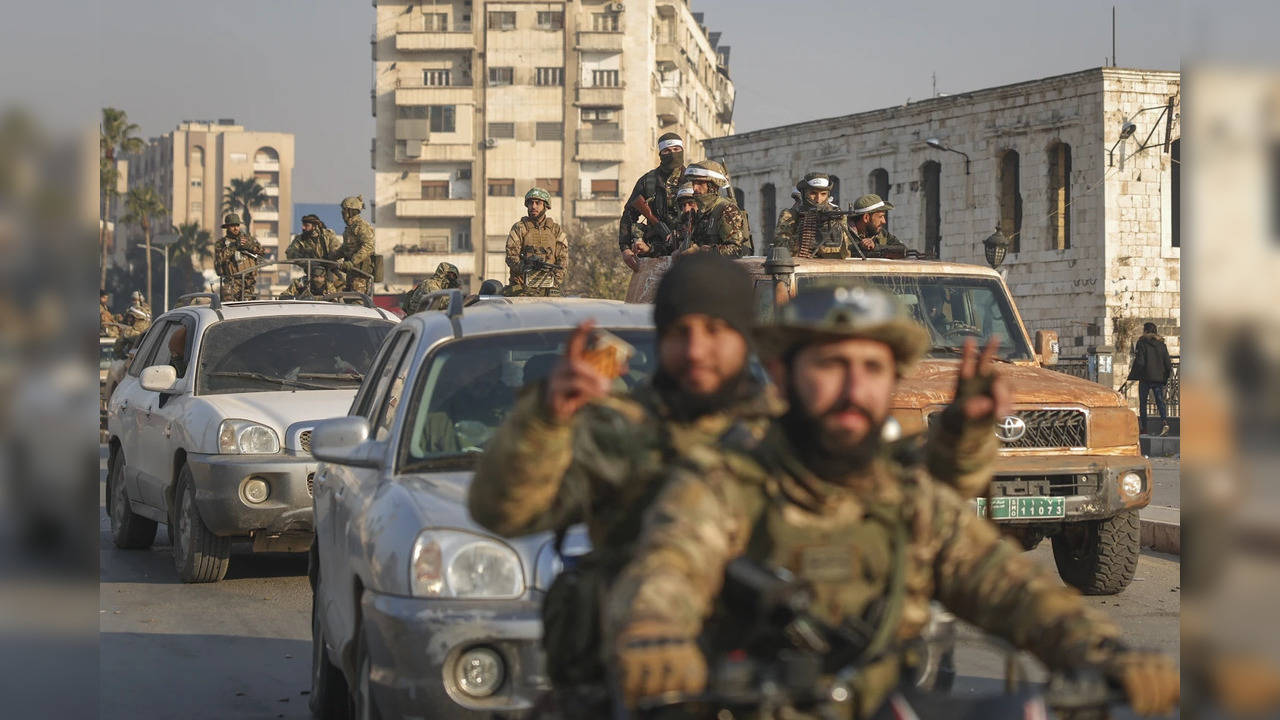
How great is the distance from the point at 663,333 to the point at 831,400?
734 millimetres

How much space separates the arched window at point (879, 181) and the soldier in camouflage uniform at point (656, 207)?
48.4 meters

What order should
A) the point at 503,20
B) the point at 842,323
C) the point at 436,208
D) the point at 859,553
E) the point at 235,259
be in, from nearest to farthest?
the point at 842,323
the point at 859,553
the point at 235,259
the point at 503,20
the point at 436,208

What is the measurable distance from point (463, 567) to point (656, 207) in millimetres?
9545

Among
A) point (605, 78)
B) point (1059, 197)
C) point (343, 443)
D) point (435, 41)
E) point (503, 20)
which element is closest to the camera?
point (343, 443)

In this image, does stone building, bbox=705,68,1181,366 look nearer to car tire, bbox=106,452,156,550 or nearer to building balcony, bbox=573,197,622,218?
building balcony, bbox=573,197,622,218

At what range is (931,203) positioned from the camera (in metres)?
61.1

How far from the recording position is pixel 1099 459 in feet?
35.4

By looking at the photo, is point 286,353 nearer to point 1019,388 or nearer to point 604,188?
point 1019,388

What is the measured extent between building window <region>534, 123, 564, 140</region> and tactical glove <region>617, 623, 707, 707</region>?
102 meters

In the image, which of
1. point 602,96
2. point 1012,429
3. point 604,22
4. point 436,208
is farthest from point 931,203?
point 1012,429

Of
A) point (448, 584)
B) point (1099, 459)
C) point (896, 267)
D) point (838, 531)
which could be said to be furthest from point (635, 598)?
point (896, 267)

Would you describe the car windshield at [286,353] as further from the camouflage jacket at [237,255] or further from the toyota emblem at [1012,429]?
the camouflage jacket at [237,255]

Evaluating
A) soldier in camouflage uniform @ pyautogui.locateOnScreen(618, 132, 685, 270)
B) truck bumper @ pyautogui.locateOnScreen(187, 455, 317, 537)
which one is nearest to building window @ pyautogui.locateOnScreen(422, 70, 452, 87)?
soldier in camouflage uniform @ pyautogui.locateOnScreen(618, 132, 685, 270)

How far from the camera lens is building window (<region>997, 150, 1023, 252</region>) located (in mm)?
58031
